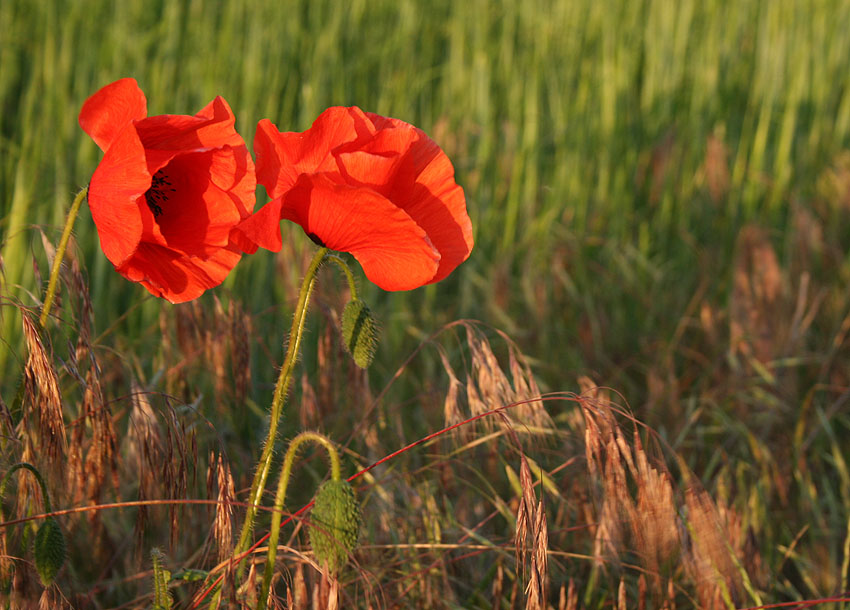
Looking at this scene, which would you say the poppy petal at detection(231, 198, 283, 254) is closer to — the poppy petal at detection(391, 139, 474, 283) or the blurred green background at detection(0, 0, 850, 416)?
the poppy petal at detection(391, 139, 474, 283)

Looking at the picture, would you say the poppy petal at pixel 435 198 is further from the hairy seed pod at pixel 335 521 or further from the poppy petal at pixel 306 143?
the hairy seed pod at pixel 335 521

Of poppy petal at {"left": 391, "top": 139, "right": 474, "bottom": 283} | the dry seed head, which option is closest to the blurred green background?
the dry seed head

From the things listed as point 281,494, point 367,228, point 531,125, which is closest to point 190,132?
point 367,228

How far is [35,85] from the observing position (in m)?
2.37

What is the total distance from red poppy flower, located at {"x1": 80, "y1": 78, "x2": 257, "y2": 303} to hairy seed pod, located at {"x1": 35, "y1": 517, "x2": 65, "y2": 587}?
0.24m

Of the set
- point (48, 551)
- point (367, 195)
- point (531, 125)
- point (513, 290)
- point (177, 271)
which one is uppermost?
point (367, 195)

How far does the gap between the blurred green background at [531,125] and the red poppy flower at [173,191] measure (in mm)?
1095

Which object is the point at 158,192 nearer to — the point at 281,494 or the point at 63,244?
the point at 63,244

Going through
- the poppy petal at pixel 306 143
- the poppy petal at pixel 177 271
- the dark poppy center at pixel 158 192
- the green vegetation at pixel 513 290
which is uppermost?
the poppy petal at pixel 306 143

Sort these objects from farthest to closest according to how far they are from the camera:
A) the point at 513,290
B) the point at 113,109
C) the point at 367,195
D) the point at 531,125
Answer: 1. the point at 531,125
2. the point at 513,290
3. the point at 113,109
4. the point at 367,195

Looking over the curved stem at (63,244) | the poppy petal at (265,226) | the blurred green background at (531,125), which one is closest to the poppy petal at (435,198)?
the poppy petal at (265,226)

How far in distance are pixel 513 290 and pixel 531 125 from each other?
579mm

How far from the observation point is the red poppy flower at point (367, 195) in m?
0.78

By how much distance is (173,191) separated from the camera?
885 millimetres
